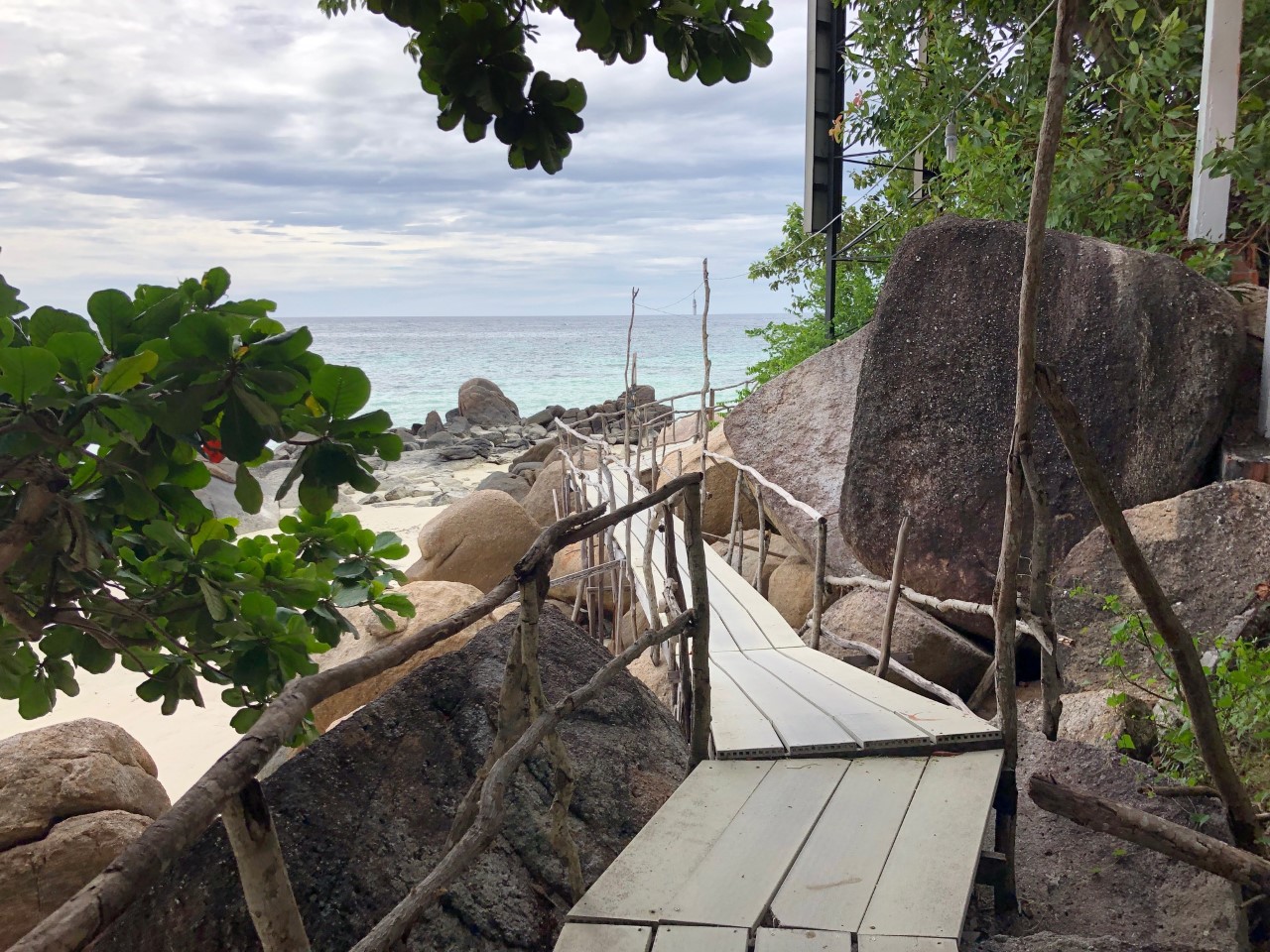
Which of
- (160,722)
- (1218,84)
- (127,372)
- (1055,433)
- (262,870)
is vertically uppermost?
(1218,84)

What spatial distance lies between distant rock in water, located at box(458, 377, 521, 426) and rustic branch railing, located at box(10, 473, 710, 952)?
83.7 ft

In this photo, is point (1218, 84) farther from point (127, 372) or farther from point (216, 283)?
point (127, 372)

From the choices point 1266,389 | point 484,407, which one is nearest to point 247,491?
point 1266,389

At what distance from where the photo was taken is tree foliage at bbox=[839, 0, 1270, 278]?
5688 mm

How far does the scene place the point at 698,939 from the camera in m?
1.83

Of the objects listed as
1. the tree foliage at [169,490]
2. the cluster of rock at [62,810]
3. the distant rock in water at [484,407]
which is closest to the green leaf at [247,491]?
the tree foliage at [169,490]

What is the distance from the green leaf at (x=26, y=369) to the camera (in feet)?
4.94

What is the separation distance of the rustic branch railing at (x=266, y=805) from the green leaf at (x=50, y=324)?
864 mm

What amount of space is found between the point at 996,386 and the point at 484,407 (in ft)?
77.1

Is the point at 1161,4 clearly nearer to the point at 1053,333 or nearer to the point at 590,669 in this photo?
the point at 1053,333

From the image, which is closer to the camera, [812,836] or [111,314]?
[111,314]

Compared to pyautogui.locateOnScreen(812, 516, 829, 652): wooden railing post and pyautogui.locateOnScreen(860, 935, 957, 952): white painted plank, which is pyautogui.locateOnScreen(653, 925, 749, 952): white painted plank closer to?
pyautogui.locateOnScreen(860, 935, 957, 952): white painted plank

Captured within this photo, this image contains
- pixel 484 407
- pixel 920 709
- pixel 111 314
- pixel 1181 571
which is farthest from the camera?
pixel 484 407

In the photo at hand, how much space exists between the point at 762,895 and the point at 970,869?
1.53 ft
